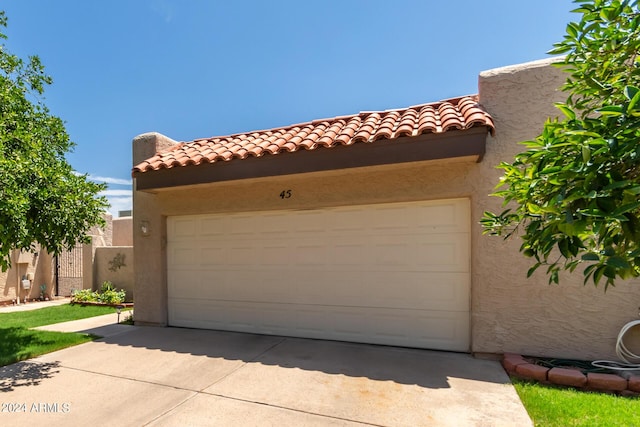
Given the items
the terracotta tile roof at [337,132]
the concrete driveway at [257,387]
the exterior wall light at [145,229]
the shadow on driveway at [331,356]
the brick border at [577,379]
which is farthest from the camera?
the exterior wall light at [145,229]

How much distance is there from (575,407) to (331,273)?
419 cm

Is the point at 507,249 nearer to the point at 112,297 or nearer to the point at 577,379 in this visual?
the point at 577,379

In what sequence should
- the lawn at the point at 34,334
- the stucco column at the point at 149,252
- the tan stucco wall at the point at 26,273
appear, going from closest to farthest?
the lawn at the point at 34,334, the stucco column at the point at 149,252, the tan stucco wall at the point at 26,273

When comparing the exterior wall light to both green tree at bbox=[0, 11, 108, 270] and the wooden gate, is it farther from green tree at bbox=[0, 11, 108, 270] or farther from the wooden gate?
the wooden gate

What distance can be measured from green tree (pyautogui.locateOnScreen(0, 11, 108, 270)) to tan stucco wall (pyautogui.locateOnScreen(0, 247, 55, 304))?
869 centimetres

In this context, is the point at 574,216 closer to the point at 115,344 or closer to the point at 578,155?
the point at 578,155

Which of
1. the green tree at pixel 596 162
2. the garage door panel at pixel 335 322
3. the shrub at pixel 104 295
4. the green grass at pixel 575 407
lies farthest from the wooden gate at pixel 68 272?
the green tree at pixel 596 162

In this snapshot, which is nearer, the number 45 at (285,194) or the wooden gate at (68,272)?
the number 45 at (285,194)

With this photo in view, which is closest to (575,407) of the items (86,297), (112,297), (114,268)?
(112,297)

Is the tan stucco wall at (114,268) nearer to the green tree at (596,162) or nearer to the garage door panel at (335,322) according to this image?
the garage door panel at (335,322)

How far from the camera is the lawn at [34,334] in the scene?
20.3 ft

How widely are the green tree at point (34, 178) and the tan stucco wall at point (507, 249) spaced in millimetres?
3359

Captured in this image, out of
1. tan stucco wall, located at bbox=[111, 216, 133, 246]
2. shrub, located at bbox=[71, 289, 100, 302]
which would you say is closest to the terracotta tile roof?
shrub, located at bbox=[71, 289, 100, 302]

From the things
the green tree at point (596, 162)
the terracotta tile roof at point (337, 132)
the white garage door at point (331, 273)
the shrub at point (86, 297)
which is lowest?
the shrub at point (86, 297)
